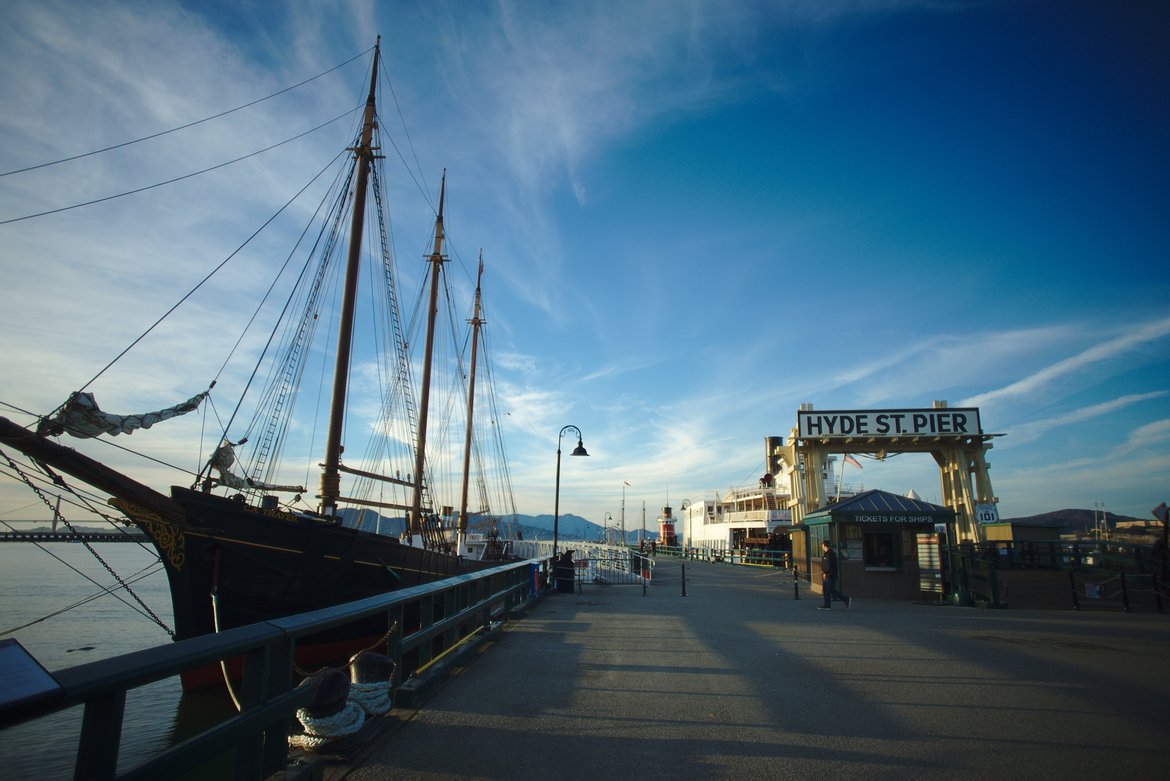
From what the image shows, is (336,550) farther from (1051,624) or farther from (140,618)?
(140,618)

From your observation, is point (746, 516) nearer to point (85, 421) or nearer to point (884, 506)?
point (884, 506)

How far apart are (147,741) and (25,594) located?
43348 millimetres

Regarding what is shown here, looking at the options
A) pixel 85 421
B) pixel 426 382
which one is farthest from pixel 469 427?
pixel 85 421

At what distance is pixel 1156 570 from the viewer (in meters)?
16.9

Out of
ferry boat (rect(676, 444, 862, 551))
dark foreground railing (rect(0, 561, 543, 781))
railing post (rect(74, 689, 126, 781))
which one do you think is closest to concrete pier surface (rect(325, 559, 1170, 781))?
dark foreground railing (rect(0, 561, 543, 781))

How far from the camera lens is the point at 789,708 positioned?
6.28 metres

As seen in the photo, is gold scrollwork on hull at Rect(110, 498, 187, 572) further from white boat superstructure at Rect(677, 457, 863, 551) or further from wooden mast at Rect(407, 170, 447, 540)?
white boat superstructure at Rect(677, 457, 863, 551)

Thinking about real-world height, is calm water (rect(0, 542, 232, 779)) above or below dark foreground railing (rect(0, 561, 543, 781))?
below

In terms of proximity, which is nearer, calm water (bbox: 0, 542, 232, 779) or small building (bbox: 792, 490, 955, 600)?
calm water (bbox: 0, 542, 232, 779)

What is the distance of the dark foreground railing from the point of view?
2389 millimetres

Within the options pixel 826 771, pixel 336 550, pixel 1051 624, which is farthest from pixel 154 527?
pixel 1051 624

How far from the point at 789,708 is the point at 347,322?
52.3 feet

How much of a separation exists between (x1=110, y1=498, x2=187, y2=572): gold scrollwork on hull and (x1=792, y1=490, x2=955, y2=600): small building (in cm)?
1660

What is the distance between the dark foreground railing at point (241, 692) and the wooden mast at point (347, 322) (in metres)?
12.1
